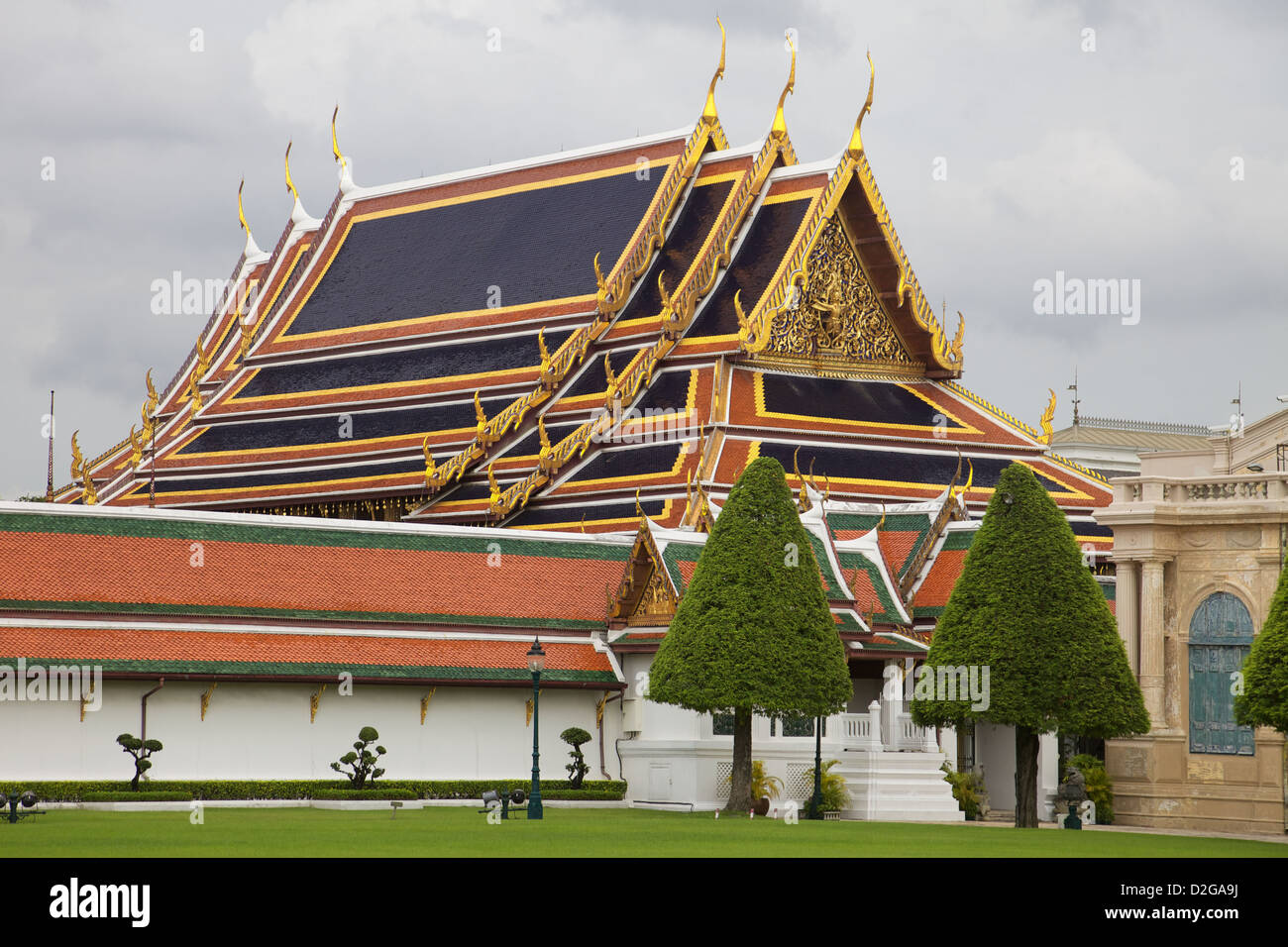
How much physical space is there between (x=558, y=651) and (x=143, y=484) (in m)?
24.3

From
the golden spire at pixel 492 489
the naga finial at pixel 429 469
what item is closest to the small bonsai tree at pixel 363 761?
the golden spire at pixel 492 489

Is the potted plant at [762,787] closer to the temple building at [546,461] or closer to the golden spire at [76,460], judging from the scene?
the temple building at [546,461]

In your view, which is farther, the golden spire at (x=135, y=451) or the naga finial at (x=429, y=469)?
the golden spire at (x=135, y=451)

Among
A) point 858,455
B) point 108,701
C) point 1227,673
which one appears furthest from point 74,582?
point 858,455

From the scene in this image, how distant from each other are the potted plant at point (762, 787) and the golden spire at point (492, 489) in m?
15.5

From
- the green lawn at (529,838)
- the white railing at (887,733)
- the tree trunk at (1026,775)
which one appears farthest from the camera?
the white railing at (887,733)

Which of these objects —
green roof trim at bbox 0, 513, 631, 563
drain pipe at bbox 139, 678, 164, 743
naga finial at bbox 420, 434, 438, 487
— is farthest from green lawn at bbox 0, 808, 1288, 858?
naga finial at bbox 420, 434, 438, 487

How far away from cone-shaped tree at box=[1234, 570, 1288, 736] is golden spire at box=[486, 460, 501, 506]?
23509mm

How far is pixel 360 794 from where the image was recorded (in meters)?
36.2

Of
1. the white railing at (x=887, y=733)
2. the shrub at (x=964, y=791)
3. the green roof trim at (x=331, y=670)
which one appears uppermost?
the green roof trim at (x=331, y=670)

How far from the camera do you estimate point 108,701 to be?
35.7m

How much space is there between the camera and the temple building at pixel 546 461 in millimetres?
37688

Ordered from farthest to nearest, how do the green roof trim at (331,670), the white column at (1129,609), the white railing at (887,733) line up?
the white railing at (887,733)
the white column at (1129,609)
the green roof trim at (331,670)

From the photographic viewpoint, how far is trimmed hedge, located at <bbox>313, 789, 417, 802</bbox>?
118 ft
